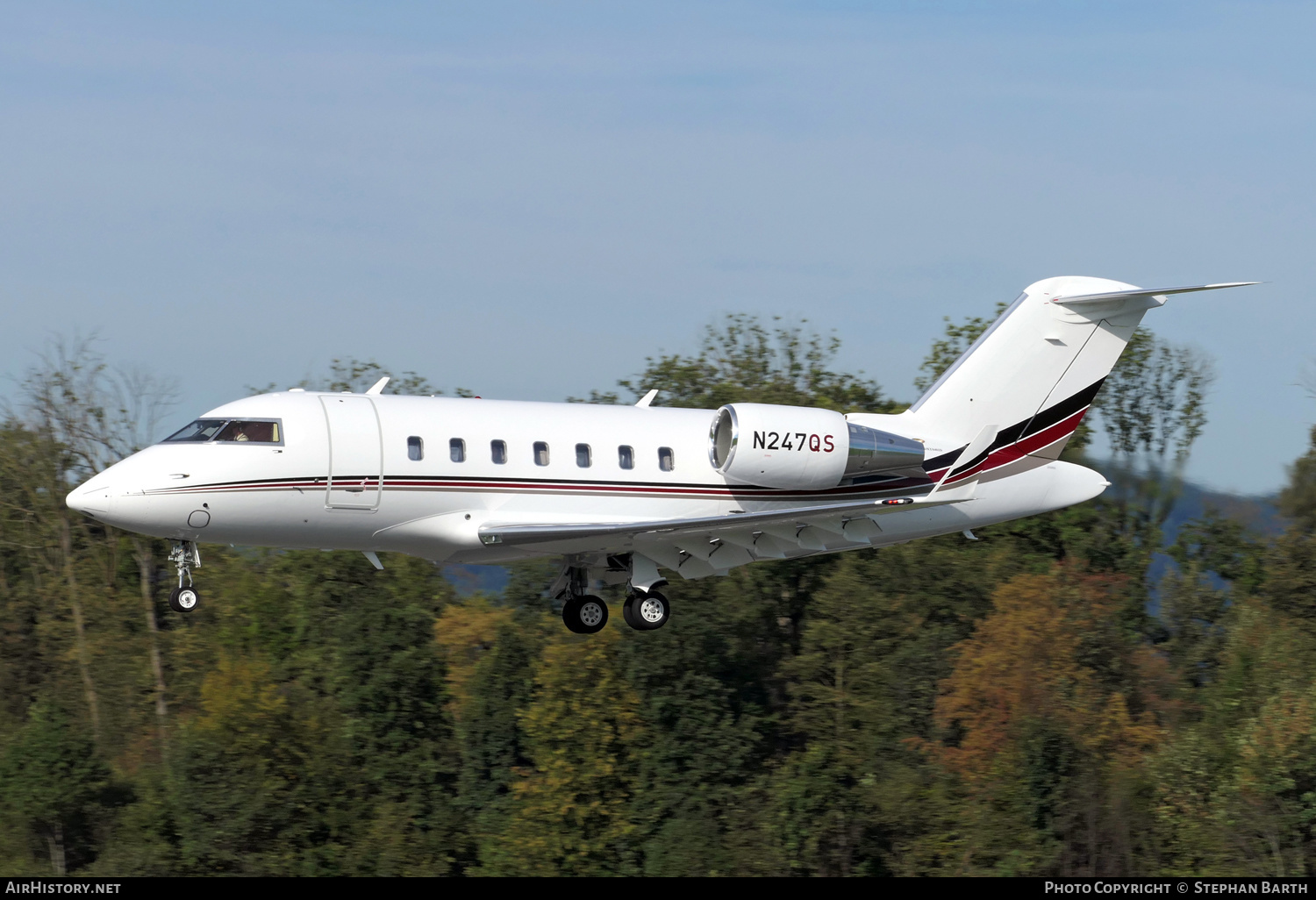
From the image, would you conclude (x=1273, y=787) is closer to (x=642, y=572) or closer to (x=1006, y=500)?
(x=1006, y=500)

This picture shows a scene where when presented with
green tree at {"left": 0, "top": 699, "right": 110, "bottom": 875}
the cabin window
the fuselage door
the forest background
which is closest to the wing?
the fuselage door

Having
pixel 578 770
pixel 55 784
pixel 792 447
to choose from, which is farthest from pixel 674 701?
pixel 792 447

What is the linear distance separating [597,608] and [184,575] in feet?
20.6

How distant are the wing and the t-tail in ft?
2.96

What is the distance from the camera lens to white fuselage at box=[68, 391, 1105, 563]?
19.6m

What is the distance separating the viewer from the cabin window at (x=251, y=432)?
19.9 metres

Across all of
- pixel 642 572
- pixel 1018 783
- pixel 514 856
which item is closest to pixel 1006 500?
pixel 642 572

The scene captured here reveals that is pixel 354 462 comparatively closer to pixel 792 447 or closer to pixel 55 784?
pixel 792 447

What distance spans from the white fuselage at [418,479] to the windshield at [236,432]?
3.1 inches

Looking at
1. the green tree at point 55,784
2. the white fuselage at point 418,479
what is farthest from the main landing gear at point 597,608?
the green tree at point 55,784

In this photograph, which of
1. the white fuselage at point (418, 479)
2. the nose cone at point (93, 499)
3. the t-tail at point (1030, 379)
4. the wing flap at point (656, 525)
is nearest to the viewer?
the nose cone at point (93, 499)

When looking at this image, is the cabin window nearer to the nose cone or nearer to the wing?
the nose cone

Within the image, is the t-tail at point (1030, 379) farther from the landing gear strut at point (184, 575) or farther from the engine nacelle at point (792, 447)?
the landing gear strut at point (184, 575)

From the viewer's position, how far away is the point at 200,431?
20.1 meters
